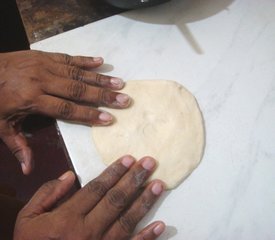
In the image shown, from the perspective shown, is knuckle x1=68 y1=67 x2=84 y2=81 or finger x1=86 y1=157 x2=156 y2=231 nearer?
finger x1=86 y1=157 x2=156 y2=231

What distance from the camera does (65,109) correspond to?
0.72 meters

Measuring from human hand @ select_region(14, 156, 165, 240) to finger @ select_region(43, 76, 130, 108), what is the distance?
0.48 feet

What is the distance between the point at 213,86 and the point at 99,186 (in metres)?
0.40

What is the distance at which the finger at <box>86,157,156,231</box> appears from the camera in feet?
2.06

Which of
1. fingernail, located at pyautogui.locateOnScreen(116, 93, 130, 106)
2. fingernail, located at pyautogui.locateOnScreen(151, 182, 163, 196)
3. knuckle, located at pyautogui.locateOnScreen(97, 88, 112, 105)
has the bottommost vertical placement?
fingernail, located at pyautogui.locateOnScreen(151, 182, 163, 196)

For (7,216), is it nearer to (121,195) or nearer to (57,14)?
(121,195)

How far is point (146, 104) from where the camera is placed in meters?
0.78

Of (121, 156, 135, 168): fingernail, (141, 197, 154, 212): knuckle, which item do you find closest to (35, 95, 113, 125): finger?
(121, 156, 135, 168): fingernail

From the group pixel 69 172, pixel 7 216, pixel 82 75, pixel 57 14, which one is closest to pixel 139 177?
pixel 69 172

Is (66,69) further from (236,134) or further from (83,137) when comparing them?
(236,134)

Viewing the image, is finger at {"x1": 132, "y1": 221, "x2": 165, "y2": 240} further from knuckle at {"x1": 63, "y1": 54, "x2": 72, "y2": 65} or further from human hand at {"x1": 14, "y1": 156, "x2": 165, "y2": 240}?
knuckle at {"x1": 63, "y1": 54, "x2": 72, "y2": 65}

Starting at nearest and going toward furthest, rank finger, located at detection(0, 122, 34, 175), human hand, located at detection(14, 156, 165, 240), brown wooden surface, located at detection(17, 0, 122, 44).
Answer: human hand, located at detection(14, 156, 165, 240) → finger, located at detection(0, 122, 34, 175) → brown wooden surface, located at detection(17, 0, 122, 44)

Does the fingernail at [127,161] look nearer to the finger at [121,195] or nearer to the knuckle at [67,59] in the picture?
the finger at [121,195]

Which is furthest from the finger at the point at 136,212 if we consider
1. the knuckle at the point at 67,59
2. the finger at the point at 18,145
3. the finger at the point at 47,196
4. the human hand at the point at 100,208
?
the knuckle at the point at 67,59
